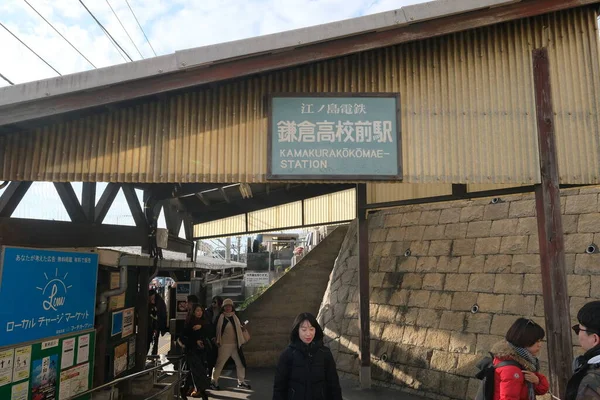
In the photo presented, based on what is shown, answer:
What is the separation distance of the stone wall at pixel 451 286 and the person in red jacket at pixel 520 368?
16.8 feet

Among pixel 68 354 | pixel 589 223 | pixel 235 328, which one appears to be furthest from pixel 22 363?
pixel 589 223

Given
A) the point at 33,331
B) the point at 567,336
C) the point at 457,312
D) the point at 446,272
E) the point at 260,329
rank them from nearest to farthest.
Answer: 1. the point at 33,331
2. the point at 567,336
3. the point at 457,312
4. the point at 446,272
5. the point at 260,329

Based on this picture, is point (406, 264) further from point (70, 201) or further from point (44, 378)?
point (44, 378)

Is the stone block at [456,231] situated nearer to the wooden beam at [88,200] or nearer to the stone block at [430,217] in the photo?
the stone block at [430,217]

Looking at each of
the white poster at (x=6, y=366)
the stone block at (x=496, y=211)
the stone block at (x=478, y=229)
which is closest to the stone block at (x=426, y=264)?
the stone block at (x=478, y=229)

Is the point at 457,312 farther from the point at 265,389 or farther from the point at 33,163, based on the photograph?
the point at 33,163

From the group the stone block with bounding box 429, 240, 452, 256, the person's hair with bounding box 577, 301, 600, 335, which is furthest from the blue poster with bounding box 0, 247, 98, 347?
the stone block with bounding box 429, 240, 452, 256

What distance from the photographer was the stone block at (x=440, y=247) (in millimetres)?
10847

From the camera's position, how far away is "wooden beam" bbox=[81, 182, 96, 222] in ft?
24.5

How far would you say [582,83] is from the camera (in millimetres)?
6328

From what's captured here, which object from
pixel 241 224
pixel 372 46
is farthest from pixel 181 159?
pixel 241 224

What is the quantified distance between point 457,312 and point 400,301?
5.07 feet

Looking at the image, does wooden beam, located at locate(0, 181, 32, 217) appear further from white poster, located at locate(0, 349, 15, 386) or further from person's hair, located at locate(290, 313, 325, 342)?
person's hair, located at locate(290, 313, 325, 342)

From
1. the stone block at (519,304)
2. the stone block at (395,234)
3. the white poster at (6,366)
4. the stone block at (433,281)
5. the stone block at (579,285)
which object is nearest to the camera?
the white poster at (6,366)
